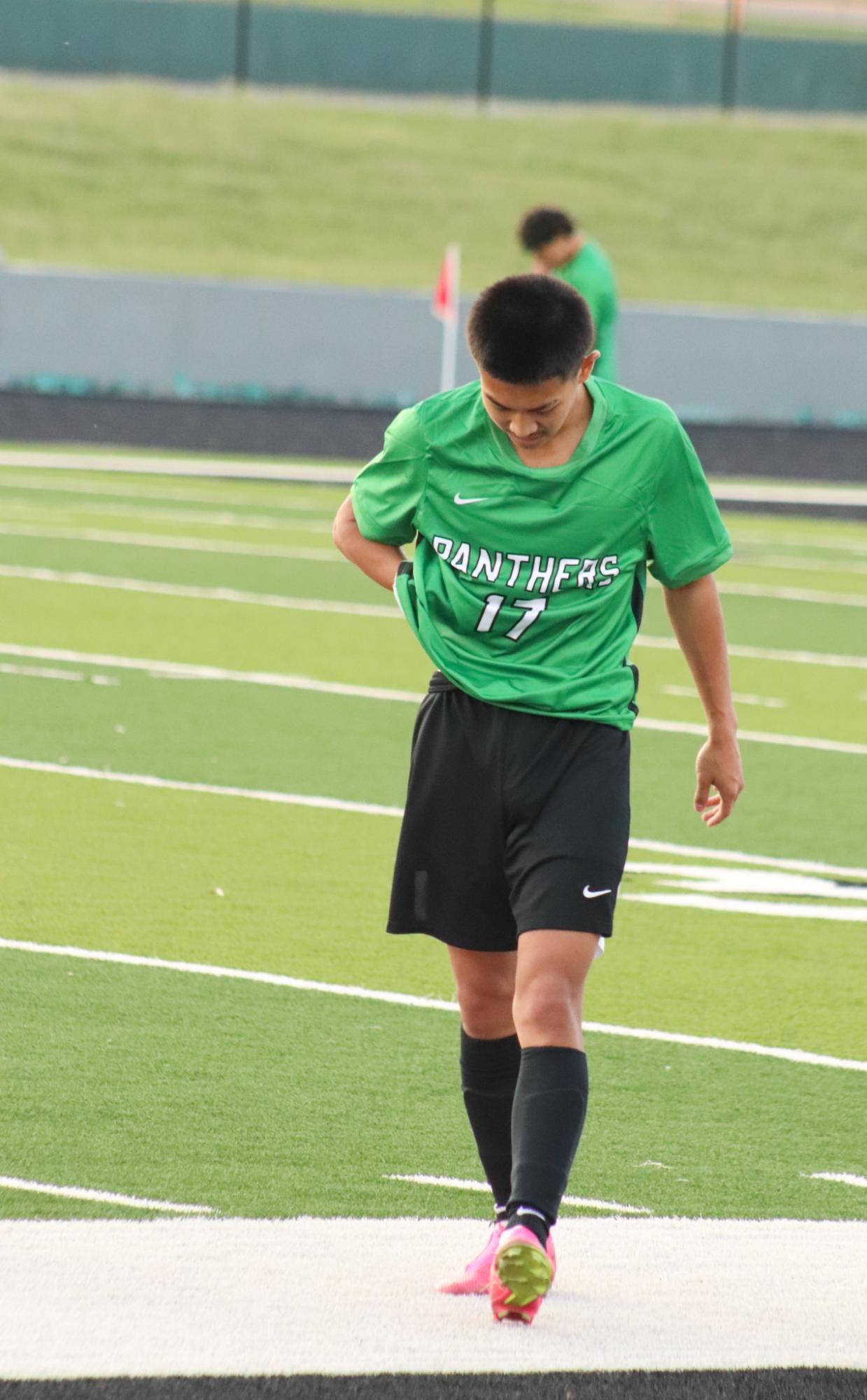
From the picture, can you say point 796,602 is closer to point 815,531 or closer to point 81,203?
Result: point 815,531

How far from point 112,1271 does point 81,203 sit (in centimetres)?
3868

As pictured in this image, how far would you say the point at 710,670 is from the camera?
13.5ft

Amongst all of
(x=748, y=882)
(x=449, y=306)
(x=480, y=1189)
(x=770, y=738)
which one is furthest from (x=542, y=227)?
(x=449, y=306)

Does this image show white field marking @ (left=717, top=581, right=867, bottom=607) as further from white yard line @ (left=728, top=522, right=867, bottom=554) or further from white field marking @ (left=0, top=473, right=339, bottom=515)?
white field marking @ (left=0, top=473, right=339, bottom=515)

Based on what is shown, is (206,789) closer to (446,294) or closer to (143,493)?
(143,493)

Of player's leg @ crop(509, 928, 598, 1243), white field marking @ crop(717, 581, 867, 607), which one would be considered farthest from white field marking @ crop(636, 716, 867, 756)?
player's leg @ crop(509, 928, 598, 1243)

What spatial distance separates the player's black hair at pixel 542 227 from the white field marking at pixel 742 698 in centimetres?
280

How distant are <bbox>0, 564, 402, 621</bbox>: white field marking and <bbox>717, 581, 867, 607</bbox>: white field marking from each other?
273 centimetres

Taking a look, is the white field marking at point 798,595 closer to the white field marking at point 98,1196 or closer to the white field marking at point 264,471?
the white field marking at point 264,471

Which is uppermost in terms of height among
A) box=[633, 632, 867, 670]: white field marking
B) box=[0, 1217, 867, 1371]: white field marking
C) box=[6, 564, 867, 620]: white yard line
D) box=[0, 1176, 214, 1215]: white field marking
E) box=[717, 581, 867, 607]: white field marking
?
box=[0, 1217, 867, 1371]: white field marking

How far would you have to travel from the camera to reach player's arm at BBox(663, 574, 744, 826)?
161 inches

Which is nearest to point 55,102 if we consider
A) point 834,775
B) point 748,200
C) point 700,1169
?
point 748,200

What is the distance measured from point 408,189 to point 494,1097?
1583 inches

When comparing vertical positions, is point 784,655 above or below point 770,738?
below
